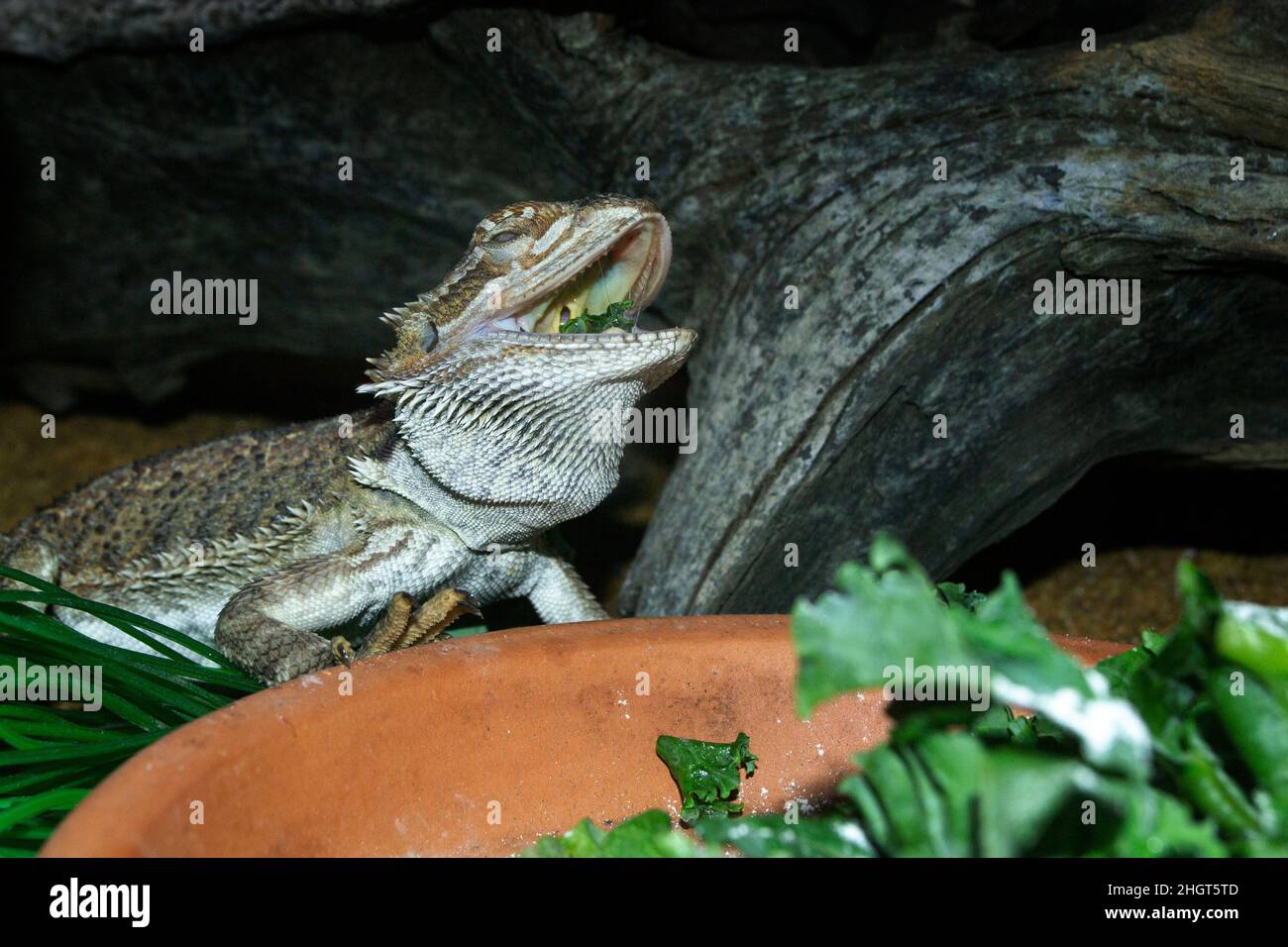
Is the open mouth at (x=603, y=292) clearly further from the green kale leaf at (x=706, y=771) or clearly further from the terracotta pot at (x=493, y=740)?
the green kale leaf at (x=706, y=771)

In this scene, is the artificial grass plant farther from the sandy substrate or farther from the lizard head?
the sandy substrate

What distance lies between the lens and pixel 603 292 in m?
3.00

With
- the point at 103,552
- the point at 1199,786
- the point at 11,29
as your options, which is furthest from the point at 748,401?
the point at 11,29

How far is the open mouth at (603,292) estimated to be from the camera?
277cm

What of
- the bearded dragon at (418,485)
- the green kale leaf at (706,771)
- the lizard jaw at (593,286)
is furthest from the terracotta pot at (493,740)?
the lizard jaw at (593,286)

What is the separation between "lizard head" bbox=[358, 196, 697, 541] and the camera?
264cm

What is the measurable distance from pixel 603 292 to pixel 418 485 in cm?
68

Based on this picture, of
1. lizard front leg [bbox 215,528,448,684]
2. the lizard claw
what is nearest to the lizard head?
lizard front leg [bbox 215,528,448,684]

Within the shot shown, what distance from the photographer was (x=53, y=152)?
16.1ft

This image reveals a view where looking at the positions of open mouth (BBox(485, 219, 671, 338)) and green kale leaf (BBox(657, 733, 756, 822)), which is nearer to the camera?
green kale leaf (BBox(657, 733, 756, 822))

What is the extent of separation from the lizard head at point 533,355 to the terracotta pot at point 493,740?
25.4 inches

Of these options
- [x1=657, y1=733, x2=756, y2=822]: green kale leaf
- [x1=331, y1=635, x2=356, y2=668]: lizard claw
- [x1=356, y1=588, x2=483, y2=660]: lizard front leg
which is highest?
[x1=356, y1=588, x2=483, y2=660]: lizard front leg
